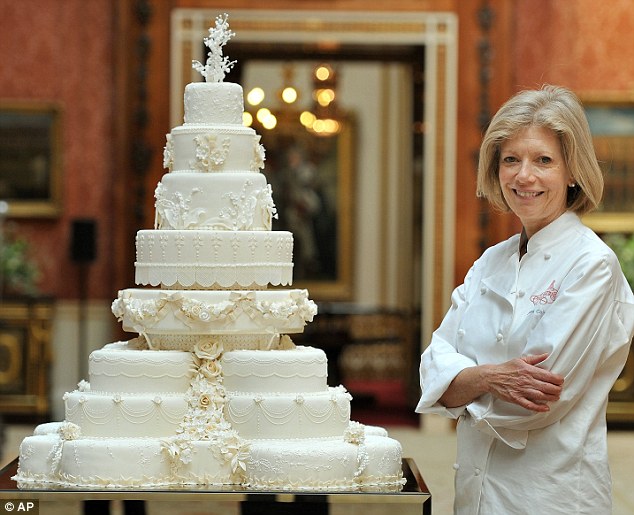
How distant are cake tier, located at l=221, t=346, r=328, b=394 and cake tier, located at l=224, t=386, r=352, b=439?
0.14 feet

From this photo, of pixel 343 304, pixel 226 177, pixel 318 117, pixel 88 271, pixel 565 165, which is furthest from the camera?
pixel 343 304

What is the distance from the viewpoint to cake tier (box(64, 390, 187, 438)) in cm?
545

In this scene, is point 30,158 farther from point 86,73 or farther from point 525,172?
point 525,172

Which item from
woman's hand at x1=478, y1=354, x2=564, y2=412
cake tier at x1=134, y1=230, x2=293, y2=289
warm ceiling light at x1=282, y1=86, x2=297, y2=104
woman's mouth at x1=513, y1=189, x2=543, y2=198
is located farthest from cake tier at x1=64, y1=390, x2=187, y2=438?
warm ceiling light at x1=282, y1=86, x2=297, y2=104

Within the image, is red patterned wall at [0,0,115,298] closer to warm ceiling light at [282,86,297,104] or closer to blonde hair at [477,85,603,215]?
warm ceiling light at [282,86,297,104]

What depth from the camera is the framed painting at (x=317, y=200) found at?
18516 millimetres

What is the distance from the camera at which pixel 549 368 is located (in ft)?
12.4

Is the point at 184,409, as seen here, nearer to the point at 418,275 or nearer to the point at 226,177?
the point at 226,177

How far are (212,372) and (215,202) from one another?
84 cm

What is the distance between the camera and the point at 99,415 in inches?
216

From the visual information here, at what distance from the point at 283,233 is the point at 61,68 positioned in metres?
7.72

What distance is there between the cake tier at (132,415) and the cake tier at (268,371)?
0.25 metres

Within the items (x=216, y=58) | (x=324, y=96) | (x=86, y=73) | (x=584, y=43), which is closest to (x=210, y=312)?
(x=216, y=58)

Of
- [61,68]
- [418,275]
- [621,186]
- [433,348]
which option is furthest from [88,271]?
[433,348]
